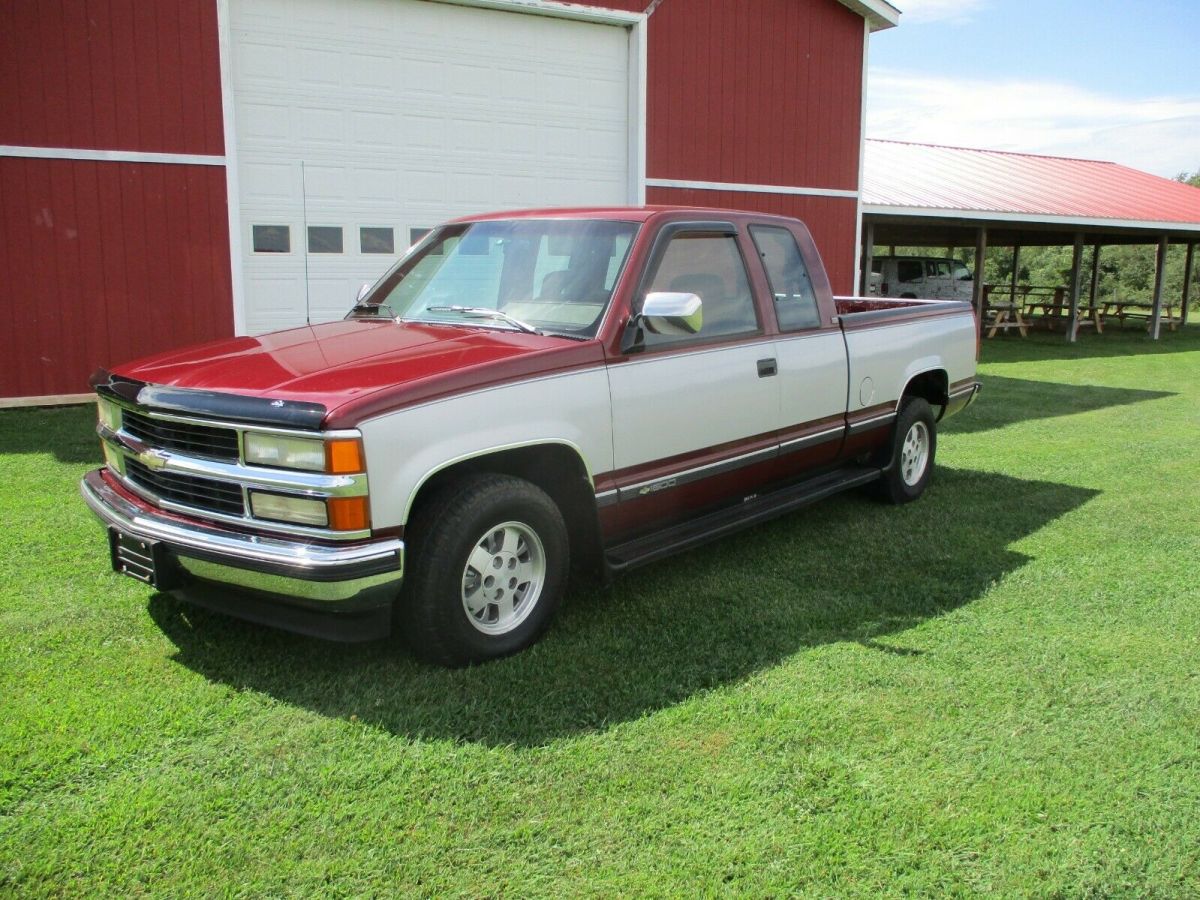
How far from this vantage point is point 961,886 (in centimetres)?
272

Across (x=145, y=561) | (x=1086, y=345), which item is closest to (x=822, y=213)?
(x=1086, y=345)

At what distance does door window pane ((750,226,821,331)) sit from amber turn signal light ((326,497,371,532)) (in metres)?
2.78

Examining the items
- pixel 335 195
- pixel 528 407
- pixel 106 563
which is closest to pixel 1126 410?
pixel 335 195

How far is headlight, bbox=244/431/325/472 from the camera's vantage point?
11.3 ft

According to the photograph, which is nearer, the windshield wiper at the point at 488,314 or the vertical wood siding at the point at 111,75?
the windshield wiper at the point at 488,314

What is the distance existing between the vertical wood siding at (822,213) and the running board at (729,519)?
7.61 m

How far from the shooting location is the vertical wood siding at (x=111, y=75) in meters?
9.30

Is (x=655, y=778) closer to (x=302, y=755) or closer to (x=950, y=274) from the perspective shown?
(x=302, y=755)

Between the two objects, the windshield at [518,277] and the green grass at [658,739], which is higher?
the windshield at [518,277]

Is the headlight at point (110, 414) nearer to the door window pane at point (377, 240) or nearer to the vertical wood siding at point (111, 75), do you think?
the vertical wood siding at point (111, 75)

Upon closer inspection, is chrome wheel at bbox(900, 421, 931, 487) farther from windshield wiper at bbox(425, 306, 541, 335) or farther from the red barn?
the red barn

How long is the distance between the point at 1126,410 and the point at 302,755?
11065mm

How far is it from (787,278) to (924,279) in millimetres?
20431

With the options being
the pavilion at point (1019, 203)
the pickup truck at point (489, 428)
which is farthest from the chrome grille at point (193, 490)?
the pavilion at point (1019, 203)
